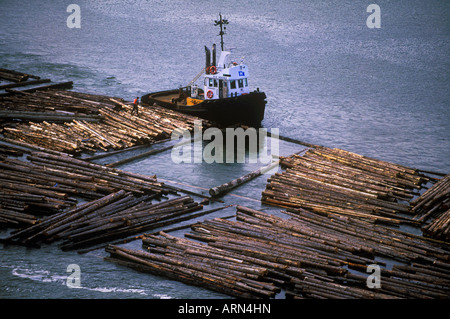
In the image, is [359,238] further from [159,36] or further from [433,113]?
[159,36]

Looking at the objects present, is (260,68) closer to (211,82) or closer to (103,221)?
(211,82)

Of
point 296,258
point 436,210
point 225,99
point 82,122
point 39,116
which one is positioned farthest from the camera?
point 225,99

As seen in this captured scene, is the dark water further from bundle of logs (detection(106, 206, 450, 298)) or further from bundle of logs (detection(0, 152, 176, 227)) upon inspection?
bundle of logs (detection(0, 152, 176, 227))

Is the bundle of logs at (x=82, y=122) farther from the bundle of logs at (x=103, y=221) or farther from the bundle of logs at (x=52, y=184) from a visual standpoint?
the bundle of logs at (x=103, y=221)

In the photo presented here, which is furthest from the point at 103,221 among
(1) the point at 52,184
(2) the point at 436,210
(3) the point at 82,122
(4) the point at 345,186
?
(3) the point at 82,122

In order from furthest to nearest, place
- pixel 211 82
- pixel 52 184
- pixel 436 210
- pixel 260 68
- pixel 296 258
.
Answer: pixel 260 68
pixel 211 82
pixel 52 184
pixel 436 210
pixel 296 258

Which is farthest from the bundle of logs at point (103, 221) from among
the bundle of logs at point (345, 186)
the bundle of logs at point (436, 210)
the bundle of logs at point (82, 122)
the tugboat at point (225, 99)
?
A: the tugboat at point (225, 99)
